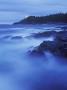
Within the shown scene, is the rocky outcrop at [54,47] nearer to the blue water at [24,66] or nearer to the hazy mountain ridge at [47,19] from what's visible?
the blue water at [24,66]

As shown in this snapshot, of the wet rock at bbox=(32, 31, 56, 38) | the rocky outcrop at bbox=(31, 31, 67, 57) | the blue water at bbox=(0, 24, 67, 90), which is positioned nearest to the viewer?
the blue water at bbox=(0, 24, 67, 90)

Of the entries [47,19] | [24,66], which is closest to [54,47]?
[24,66]

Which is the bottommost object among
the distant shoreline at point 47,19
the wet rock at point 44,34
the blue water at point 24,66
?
the blue water at point 24,66

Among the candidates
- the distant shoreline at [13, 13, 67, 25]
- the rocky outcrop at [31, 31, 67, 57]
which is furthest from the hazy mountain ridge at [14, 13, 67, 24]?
the rocky outcrop at [31, 31, 67, 57]

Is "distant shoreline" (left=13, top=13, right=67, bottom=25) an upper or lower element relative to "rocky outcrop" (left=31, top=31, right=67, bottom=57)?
upper

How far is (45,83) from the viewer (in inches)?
81.3

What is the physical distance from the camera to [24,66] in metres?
2.35

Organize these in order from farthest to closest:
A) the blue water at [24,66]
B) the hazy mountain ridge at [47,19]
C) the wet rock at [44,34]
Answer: the hazy mountain ridge at [47,19]
the wet rock at [44,34]
the blue water at [24,66]

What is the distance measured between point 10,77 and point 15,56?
46cm

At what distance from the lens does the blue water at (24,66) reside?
203 cm

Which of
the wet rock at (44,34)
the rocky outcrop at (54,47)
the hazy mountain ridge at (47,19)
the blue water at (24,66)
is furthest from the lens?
the hazy mountain ridge at (47,19)

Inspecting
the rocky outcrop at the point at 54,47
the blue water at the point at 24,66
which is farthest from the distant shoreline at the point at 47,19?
the rocky outcrop at the point at 54,47

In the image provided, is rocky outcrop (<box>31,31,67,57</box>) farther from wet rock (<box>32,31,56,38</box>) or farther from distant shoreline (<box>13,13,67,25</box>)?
distant shoreline (<box>13,13,67,25</box>)

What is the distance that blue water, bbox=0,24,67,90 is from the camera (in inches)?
79.8
